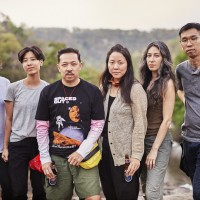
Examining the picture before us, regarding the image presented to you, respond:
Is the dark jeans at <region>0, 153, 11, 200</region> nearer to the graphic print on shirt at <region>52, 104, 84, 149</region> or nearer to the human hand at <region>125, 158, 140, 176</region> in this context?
the graphic print on shirt at <region>52, 104, 84, 149</region>

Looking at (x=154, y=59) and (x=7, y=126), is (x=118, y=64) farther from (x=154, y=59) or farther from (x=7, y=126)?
(x=7, y=126)

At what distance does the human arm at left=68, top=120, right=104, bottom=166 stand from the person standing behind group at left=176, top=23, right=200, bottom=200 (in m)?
1.01

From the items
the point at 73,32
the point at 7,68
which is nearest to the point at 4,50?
the point at 7,68

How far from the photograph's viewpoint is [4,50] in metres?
33.5

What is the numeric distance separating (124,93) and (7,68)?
88.8ft

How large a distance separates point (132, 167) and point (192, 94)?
3.42 ft

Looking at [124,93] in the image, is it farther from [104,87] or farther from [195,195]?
[195,195]

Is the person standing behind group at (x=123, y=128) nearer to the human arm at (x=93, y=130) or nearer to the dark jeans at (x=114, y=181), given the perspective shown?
the dark jeans at (x=114, y=181)

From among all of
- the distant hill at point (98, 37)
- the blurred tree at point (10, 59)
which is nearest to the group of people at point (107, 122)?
the blurred tree at point (10, 59)

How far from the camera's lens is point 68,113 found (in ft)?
12.6

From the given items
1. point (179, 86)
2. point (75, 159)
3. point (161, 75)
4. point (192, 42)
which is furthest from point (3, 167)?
point (192, 42)

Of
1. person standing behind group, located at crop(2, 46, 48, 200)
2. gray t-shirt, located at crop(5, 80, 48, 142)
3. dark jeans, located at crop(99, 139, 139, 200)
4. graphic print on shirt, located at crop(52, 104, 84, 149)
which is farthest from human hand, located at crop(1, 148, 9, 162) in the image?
dark jeans, located at crop(99, 139, 139, 200)

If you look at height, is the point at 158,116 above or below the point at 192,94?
below

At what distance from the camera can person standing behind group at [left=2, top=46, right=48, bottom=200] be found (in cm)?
430
